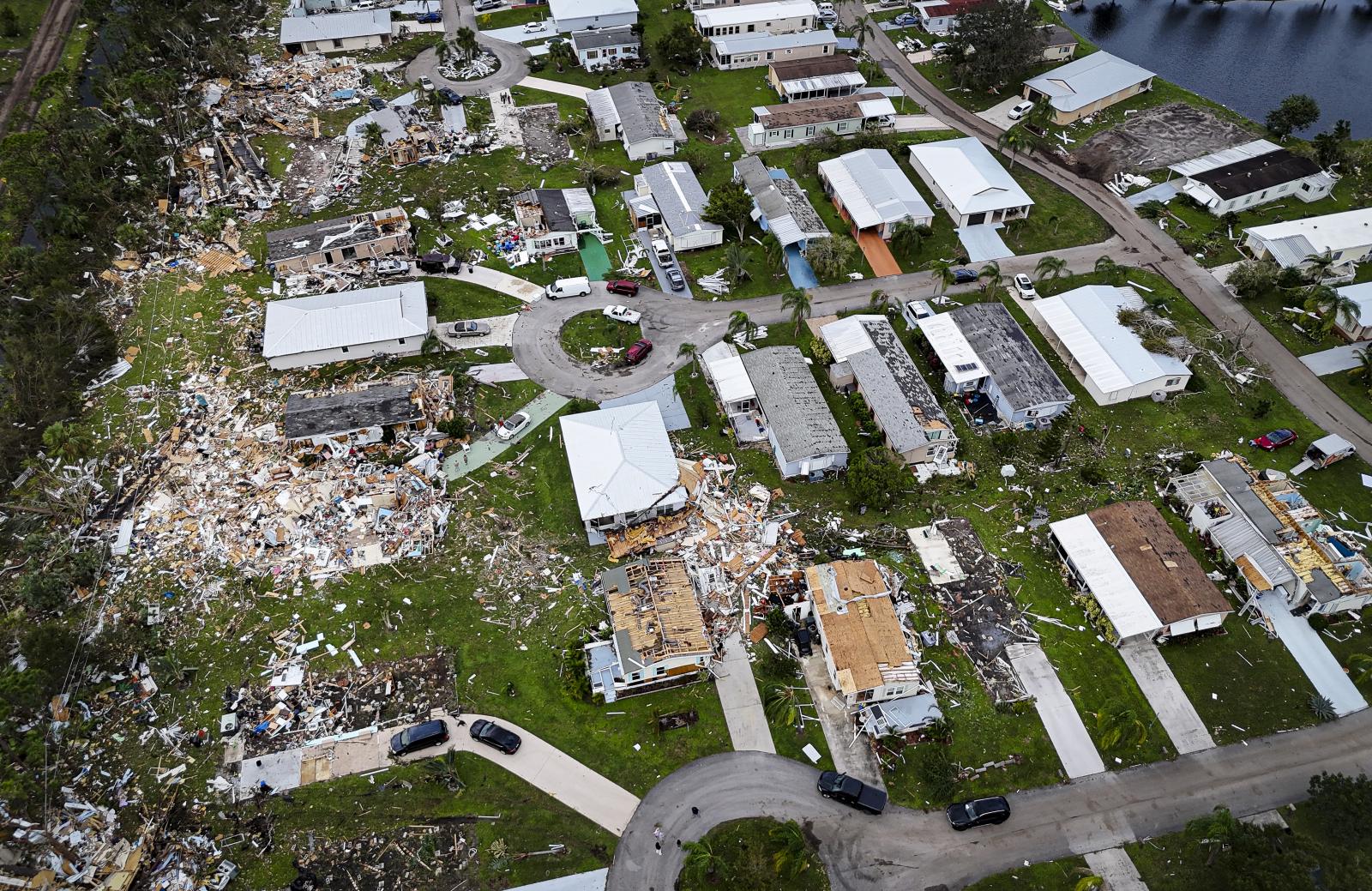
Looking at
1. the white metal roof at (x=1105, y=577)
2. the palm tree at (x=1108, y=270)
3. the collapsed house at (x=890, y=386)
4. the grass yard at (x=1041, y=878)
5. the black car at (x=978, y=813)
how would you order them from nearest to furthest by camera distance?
1. the grass yard at (x=1041, y=878)
2. the black car at (x=978, y=813)
3. the white metal roof at (x=1105, y=577)
4. the collapsed house at (x=890, y=386)
5. the palm tree at (x=1108, y=270)

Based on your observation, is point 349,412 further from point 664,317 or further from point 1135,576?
point 1135,576

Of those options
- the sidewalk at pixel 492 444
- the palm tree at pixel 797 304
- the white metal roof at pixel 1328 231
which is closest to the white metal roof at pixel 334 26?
the sidewalk at pixel 492 444

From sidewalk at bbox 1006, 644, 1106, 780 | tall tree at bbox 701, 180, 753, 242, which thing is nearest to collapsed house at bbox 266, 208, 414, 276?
tall tree at bbox 701, 180, 753, 242

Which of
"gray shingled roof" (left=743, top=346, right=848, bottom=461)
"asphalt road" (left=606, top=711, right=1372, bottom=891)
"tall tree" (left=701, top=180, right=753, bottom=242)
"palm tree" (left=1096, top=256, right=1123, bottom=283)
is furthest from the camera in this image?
"tall tree" (left=701, top=180, right=753, bottom=242)

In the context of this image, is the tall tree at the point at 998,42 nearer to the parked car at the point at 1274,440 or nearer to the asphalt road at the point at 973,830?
the parked car at the point at 1274,440

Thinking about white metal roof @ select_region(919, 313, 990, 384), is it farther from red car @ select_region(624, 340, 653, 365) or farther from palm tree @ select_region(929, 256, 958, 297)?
red car @ select_region(624, 340, 653, 365)

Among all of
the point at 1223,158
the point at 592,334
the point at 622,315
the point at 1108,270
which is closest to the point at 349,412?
the point at 592,334

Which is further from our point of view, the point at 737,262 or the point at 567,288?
the point at 567,288
